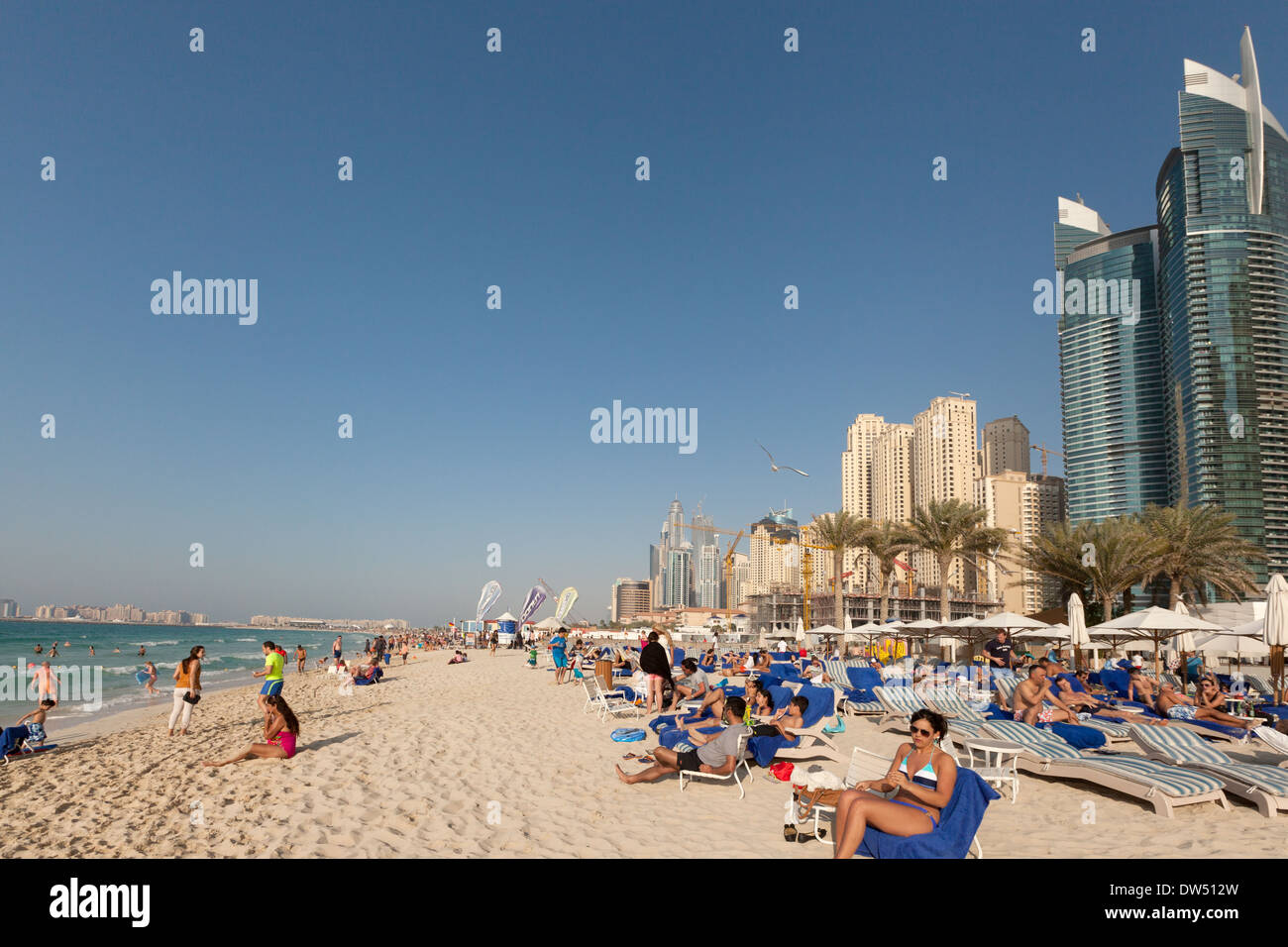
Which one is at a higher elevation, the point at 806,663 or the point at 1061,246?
the point at 1061,246

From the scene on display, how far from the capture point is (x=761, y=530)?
14600 cm

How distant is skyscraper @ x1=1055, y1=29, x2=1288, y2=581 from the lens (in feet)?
251

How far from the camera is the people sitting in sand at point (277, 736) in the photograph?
26.2 ft

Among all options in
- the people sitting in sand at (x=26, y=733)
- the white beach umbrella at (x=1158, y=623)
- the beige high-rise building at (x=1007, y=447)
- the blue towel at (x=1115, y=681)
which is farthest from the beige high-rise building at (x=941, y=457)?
the people sitting in sand at (x=26, y=733)

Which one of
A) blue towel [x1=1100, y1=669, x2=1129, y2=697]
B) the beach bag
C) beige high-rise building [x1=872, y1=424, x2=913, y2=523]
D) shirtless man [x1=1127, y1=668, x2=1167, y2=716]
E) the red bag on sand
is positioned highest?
beige high-rise building [x1=872, y1=424, x2=913, y2=523]

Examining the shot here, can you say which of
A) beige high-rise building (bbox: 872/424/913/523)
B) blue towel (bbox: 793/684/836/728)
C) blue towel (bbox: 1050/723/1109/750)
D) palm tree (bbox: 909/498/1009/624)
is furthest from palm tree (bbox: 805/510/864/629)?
beige high-rise building (bbox: 872/424/913/523)

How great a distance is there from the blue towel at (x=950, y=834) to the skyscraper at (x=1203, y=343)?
258 ft

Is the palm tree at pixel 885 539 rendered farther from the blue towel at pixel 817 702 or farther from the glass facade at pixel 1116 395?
the glass facade at pixel 1116 395

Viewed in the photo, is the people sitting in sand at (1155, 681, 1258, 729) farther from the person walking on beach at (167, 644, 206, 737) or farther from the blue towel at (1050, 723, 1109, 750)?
the person walking on beach at (167, 644, 206, 737)

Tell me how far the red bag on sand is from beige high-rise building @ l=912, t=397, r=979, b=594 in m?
113

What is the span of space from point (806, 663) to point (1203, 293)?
294 ft

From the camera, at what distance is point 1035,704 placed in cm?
853
